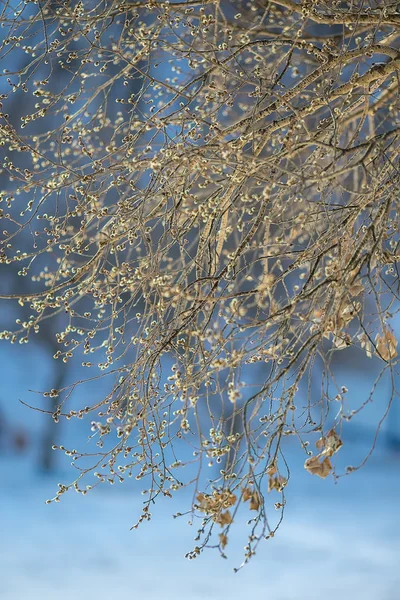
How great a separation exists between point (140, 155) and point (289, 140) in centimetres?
56

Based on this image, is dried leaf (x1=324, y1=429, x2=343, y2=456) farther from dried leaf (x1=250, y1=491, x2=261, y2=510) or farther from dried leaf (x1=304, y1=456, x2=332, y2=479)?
dried leaf (x1=250, y1=491, x2=261, y2=510)

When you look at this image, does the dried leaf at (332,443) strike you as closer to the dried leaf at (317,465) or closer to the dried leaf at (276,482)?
the dried leaf at (317,465)

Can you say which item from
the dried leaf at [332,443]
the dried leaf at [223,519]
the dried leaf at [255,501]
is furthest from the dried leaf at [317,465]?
the dried leaf at [223,519]

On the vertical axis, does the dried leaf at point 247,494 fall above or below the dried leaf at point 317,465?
below

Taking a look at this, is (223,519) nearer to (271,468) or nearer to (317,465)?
(271,468)

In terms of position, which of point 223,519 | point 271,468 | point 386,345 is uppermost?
point 386,345

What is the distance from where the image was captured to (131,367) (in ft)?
8.33

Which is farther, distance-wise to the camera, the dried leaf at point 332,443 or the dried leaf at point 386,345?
the dried leaf at point 386,345

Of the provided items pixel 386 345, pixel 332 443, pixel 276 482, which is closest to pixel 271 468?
pixel 276 482

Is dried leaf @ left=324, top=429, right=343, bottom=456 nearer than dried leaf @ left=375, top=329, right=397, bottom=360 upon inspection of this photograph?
Yes

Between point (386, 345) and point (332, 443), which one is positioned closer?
point (332, 443)

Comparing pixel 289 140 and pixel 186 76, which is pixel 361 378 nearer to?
pixel 186 76

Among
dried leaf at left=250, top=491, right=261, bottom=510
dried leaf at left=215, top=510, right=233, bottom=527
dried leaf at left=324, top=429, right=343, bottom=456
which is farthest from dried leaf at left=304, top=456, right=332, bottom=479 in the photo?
dried leaf at left=215, top=510, right=233, bottom=527

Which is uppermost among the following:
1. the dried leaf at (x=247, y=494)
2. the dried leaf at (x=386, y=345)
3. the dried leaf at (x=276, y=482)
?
the dried leaf at (x=386, y=345)
